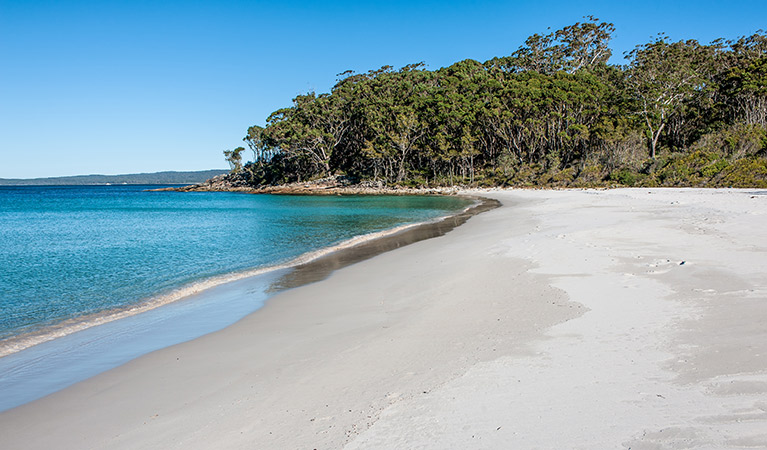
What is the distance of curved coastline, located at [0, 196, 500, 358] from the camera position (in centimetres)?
758

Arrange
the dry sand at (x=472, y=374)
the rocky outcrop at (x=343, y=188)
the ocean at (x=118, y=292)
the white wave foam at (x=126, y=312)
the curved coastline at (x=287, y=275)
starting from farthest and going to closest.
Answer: the rocky outcrop at (x=343, y=188), the curved coastline at (x=287, y=275), the white wave foam at (x=126, y=312), the ocean at (x=118, y=292), the dry sand at (x=472, y=374)

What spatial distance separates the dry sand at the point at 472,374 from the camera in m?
3.27

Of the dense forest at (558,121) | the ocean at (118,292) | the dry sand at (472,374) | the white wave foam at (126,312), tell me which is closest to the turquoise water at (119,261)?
the ocean at (118,292)

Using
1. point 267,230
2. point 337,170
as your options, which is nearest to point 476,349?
point 267,230

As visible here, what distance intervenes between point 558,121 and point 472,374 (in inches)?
2353

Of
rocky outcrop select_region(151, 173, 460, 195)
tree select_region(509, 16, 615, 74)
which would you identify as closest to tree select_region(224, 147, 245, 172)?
rocky outcrop select_region(151, 173, 460, 195)

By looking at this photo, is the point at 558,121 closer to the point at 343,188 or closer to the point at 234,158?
the point at 343,188

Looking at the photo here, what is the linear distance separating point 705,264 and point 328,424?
24.6ft

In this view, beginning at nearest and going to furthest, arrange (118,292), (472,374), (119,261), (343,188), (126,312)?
(472,374)
(126,312)
(118,292)
(119,261)
(343,188)

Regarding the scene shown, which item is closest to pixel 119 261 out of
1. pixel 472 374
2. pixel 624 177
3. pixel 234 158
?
pixel 472 374

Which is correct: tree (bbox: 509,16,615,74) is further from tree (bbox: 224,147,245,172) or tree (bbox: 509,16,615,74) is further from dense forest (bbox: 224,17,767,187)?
tree (bbox: 224,147,245,172)

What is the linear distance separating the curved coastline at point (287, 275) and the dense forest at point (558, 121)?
28218mm

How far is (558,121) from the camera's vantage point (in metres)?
58.0

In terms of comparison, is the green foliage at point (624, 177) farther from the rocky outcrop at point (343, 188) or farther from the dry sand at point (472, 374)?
the dry sand at point (472, 374)
